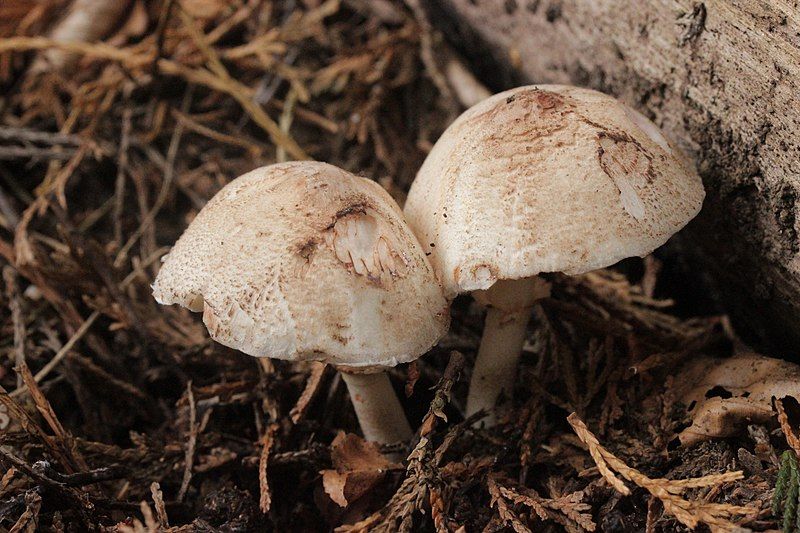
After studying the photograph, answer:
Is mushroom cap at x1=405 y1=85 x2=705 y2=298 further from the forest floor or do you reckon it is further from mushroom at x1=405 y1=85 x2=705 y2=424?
the forest floor

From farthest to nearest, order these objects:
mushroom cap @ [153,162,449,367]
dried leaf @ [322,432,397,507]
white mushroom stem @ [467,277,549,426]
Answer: white mushroom stem @ [467,277,549,426]
dried leaf @ [322,432,397,507]
mushroom cap @ [153,162,449,367]

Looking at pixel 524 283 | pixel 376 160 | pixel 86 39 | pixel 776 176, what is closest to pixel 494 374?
pixel 524 283

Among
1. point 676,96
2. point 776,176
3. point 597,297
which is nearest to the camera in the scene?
point 776,176

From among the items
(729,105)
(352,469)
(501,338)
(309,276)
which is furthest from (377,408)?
(729,105)

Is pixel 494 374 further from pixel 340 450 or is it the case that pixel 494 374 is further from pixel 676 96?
pixel 676 96

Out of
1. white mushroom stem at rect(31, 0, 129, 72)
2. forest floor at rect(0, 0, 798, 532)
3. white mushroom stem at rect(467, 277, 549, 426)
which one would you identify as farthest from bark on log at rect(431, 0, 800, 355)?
white mushroom stem at rect(31, 0, 129, 72)

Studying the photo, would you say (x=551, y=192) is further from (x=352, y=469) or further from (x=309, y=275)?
(x=352, y=469)
